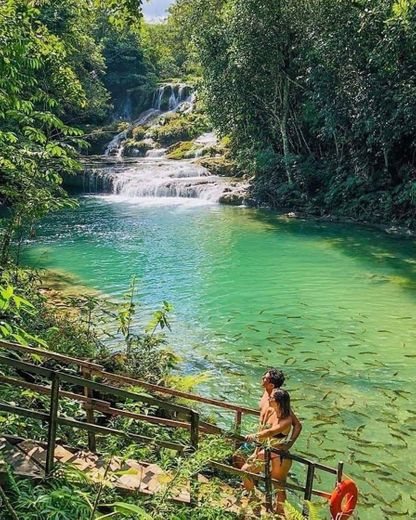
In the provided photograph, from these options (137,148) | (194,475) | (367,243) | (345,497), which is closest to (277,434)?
(345,497)

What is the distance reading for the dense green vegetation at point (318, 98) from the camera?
1991 cm

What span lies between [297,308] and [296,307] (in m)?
0.07

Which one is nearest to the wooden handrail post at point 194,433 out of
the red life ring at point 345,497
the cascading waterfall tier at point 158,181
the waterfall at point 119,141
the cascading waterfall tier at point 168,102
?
the red life ring at point 345,497

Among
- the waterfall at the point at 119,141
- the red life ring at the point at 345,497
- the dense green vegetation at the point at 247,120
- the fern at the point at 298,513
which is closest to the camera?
the fern at the point at 298,513

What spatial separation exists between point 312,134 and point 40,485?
89.1 feet

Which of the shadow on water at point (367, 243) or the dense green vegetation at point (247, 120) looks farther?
the shadow on water at point (367, 243)

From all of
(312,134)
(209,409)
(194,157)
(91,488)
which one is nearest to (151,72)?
(194,157)

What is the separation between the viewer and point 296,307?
43.7 ft

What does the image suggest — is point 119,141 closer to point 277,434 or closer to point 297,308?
point 297,308

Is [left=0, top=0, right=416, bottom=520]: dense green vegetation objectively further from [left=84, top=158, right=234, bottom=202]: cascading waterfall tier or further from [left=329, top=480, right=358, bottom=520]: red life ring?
[left=84, top=158, right=234, bottom=202]: cascading waterfall tier

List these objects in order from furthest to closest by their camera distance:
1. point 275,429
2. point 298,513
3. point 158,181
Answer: point 158,181 → point 275,429 → point 298,513

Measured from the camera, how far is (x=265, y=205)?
28281 mm

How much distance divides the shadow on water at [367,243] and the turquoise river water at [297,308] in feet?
0.23

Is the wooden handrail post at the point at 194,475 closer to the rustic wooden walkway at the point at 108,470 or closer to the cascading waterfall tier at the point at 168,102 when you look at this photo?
the rustic wooden walkway at the point at 108,470
